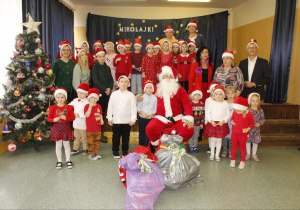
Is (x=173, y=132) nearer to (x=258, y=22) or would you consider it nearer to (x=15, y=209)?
(x=15, y=209)

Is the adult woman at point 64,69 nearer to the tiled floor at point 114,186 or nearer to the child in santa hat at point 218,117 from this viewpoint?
the tiled floor at point 114,186

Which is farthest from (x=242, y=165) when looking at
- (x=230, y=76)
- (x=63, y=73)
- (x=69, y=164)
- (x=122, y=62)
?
(x=63, y=73)

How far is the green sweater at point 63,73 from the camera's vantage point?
4.07m

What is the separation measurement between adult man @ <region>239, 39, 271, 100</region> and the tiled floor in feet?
4.20

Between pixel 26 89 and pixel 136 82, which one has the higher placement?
pixel 136 82

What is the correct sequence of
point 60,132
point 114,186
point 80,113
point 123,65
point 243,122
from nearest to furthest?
point 114,186, point 60,132, point 243,122, point 80,113, point 123,65

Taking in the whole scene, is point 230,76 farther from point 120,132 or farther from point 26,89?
point 26,89

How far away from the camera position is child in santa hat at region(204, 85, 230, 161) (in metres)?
3.58

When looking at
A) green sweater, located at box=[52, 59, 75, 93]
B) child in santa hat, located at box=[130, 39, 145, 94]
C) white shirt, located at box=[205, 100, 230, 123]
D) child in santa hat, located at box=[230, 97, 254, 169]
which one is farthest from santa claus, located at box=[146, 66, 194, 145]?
green sweater, located at box=[52, 59, 75, 93]

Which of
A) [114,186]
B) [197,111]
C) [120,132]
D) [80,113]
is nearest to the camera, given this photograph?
[114,186]

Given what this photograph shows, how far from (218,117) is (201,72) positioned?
1.03m

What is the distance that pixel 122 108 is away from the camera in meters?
3.56

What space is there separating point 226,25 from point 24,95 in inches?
255

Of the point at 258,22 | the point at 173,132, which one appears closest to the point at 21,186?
the point at 173,132
